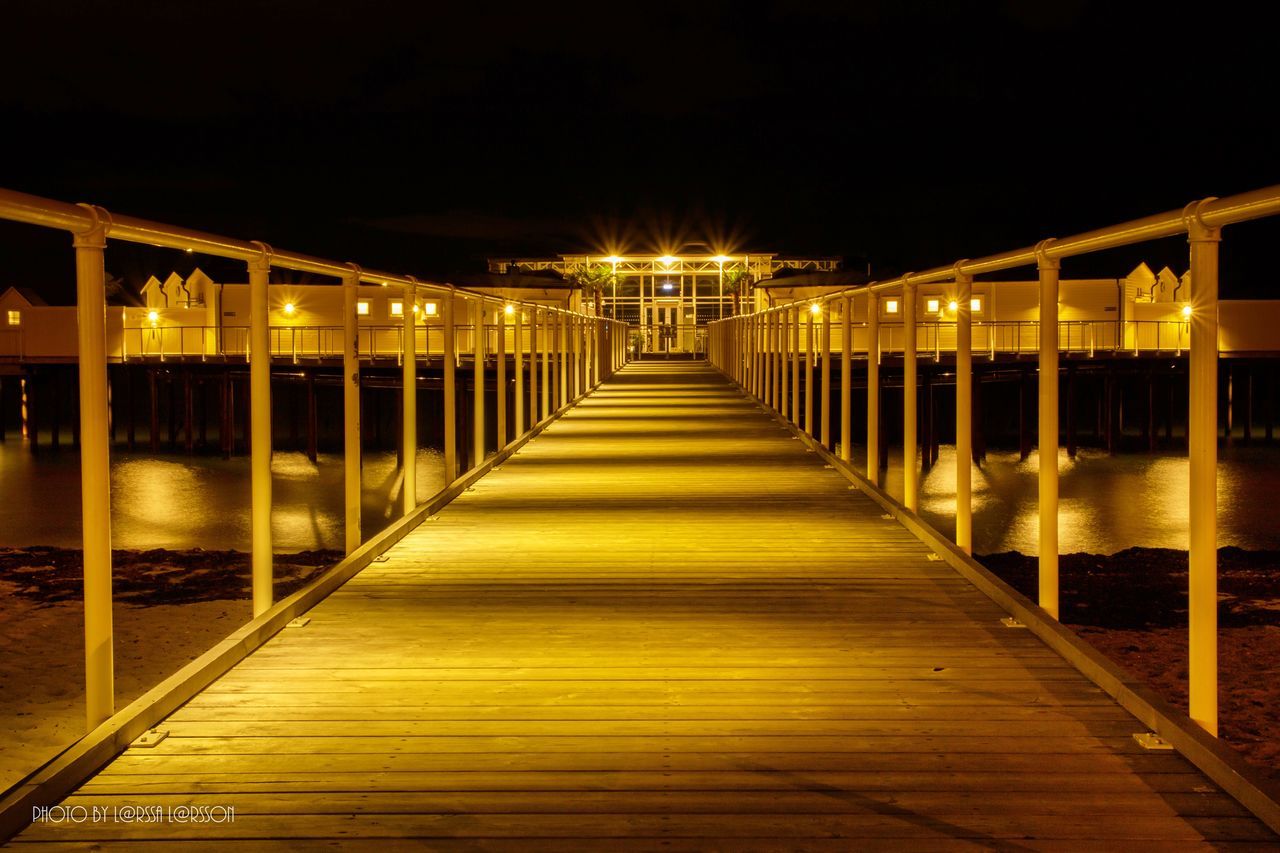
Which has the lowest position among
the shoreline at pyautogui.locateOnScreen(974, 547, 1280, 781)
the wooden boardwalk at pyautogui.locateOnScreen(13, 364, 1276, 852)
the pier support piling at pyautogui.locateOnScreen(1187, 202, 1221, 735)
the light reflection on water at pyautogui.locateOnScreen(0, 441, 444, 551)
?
the shoreline at pyautogui.locateOnScreen(974, 547, 1280, 781)

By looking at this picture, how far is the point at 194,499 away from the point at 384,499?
3012 mm

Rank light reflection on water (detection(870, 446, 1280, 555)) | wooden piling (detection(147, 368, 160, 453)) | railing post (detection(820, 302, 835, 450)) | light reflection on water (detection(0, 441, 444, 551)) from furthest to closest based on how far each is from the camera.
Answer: wooden piling (detection(147, 368, 160, 453))
light reflection on water (detection(0, 441, 444, 551))
light reflection on water (detection(870, 446, 1280, 555))
railing post (detection(820, 302, 835, 450))

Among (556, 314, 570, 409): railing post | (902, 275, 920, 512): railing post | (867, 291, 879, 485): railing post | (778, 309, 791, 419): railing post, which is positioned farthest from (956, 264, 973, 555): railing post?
(556, 314, 570, 409): railing post

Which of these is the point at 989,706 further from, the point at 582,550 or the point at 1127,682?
the point at 582,550

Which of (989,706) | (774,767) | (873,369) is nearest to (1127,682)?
(989,706)

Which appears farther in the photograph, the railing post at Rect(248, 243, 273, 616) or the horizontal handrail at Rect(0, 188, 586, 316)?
the railing post at Rect(248, 243, 273, 616)

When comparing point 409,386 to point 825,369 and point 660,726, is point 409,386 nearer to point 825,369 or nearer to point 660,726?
point 660,726

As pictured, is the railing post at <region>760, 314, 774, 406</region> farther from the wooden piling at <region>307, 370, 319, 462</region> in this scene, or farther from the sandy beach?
the wooden piling at <region>307, 370, 319, 462</region>

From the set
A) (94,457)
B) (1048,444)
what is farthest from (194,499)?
(94,457)

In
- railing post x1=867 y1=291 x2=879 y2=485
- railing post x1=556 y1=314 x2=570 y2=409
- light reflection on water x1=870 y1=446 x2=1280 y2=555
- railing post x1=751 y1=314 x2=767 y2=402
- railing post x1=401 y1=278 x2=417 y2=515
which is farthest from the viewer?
light reflection on water x1=870 y1=446 x2=1280 y2=555

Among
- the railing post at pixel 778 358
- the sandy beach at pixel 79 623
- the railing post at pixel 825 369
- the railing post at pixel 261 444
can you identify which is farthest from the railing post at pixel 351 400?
the railing post at pixel 778 358

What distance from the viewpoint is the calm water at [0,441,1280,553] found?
55.9ft

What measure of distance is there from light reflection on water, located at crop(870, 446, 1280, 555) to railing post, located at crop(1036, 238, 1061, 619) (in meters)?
11.9

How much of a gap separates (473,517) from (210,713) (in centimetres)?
344
